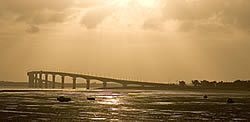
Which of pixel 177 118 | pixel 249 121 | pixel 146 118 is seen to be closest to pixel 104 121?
pixel 146 118

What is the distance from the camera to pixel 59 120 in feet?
160

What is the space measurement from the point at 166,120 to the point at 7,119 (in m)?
18.0

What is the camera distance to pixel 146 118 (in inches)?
2040

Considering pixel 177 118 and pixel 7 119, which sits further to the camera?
pixel 177 118

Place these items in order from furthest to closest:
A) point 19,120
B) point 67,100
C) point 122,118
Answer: point 67,100 < point 122,118 < point 19,120

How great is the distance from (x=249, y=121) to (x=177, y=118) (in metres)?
8.33

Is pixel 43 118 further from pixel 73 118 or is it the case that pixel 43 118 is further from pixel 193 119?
pixel 193 119

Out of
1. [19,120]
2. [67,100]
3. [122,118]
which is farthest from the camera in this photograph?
[67,100]

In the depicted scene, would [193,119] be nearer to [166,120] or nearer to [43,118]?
[166,120]

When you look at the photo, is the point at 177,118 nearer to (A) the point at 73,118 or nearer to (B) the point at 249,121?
(B) the point at 249,121

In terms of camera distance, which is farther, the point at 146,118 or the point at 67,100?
the point at 67,100

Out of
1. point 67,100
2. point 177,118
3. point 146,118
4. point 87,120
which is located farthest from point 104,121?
point 67,100

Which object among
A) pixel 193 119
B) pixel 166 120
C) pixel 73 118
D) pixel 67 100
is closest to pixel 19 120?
pixel 73 118

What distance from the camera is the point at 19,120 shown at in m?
48.2
